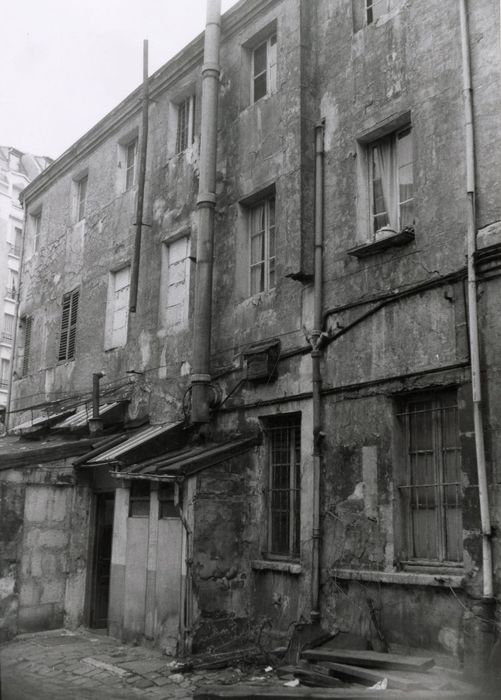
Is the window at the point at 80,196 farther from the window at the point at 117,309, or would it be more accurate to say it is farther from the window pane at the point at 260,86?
the window pane at the point at 260,86

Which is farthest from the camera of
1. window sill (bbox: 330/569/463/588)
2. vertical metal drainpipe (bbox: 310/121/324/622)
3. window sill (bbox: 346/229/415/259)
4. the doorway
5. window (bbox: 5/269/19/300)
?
window (bbox: 5/269/19/300)

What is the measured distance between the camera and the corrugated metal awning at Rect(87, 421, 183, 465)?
35.3ft

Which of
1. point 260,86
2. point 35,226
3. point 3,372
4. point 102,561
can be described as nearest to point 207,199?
point 260,86

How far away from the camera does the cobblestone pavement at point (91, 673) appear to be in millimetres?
8125

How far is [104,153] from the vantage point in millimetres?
15836

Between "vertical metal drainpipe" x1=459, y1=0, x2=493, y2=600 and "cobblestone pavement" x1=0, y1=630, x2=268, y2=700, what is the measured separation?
3.26 metres

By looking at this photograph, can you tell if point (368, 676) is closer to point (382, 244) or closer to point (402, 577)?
point (402, 577)

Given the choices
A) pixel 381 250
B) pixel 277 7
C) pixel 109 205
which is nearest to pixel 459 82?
pixel 381 250

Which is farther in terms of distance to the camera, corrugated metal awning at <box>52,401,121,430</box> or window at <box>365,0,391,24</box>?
corrugated metal awning at <box>52,401,121,430</box>

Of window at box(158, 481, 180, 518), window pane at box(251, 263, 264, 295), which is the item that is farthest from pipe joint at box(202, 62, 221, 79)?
window at box(158, 481, 180, 518)

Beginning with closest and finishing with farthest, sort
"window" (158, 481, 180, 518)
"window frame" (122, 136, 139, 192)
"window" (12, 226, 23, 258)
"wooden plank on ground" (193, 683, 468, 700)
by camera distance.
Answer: "wooden plank on ground" (193, 683, 468, 700)
"window" (158, 481, 180, 518)
"window frame" (122, 136, 139, 192)
"window" (12, 226, 23, 258)

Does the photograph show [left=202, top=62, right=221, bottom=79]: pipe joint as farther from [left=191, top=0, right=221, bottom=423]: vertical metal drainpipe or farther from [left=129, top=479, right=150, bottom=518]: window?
[left=129, top=479, right=150, bottom=518]: window

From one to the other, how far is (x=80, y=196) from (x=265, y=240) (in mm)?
7510

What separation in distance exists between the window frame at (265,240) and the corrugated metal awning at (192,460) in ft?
7.52
